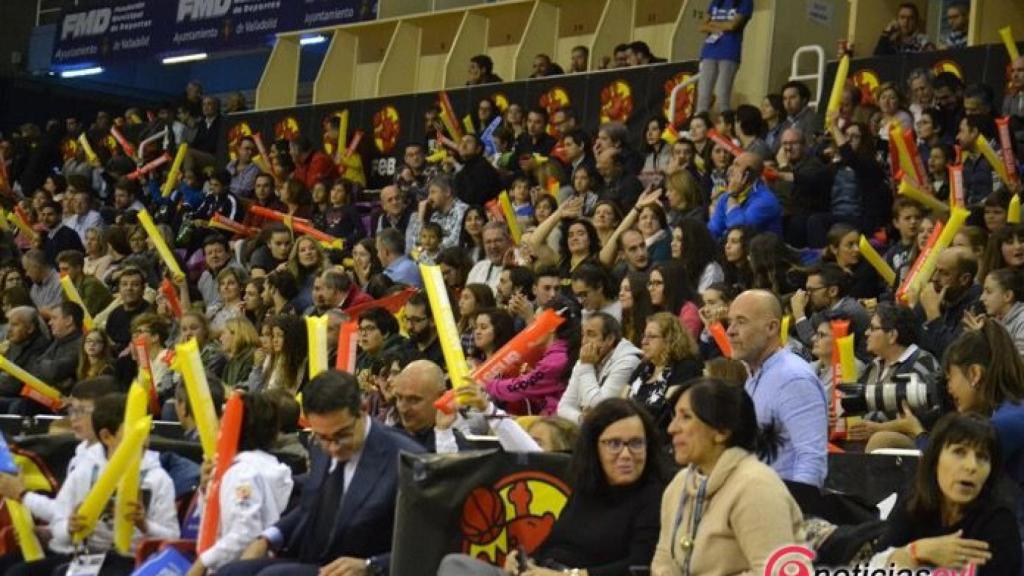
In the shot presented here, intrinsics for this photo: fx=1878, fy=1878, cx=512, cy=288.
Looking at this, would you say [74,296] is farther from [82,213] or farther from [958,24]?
[958,24]

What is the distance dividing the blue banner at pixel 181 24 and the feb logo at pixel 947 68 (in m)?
7.81

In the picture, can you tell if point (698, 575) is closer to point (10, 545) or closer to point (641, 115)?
point (10, 545)

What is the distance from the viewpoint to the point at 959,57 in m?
12.6

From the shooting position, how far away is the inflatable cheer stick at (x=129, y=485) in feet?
20.9

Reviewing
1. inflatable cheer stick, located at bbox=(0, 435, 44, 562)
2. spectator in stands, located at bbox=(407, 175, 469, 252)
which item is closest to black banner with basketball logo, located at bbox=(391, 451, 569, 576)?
inflatable cheer stick, located at bbox=(0, 435, 44, 562)

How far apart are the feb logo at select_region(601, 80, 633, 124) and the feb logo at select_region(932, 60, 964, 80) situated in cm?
278

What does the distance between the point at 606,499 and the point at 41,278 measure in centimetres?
953

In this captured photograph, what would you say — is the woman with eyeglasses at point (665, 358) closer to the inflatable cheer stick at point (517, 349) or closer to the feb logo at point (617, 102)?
the inflatable cheer stick at point (517, 349)

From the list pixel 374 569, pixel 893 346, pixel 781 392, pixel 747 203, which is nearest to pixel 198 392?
pixel 374 569

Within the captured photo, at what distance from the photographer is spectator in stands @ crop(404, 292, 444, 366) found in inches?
386

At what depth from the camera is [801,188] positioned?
1148 cm

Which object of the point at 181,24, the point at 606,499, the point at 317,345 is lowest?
the point at 606,499

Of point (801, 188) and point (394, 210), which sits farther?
point (394, 210)

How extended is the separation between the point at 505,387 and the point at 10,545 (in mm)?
2689
